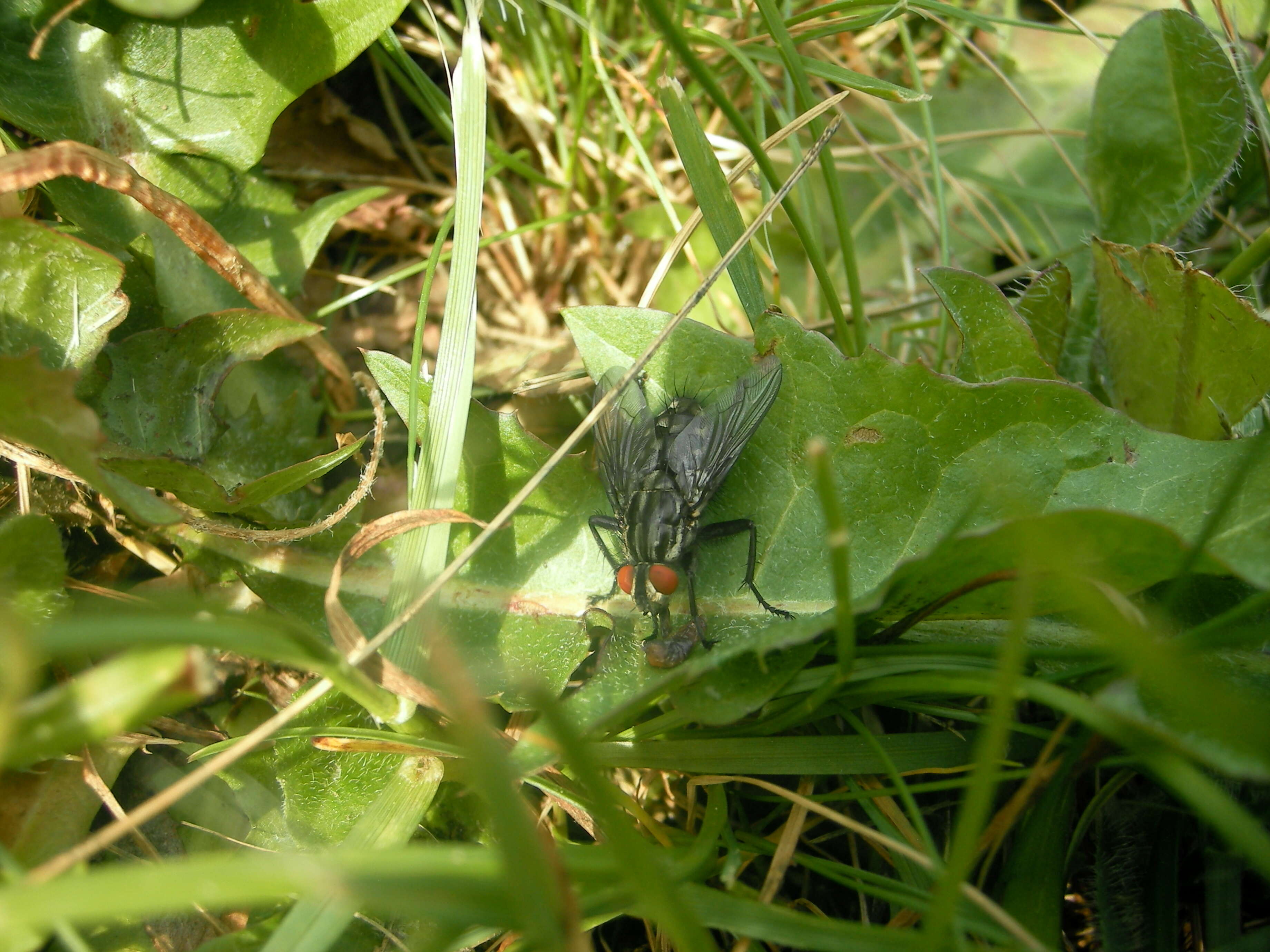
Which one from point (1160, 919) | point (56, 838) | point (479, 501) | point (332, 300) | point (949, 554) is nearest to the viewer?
point (949, 554)

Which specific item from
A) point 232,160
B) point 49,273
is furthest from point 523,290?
point 49,273

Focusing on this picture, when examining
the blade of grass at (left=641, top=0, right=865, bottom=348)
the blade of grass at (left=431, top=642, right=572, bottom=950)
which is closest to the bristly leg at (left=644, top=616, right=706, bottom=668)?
the blade of grass at (left=431, top=642, right=572, bottom=950)

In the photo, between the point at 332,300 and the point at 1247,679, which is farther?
the point at 332,300

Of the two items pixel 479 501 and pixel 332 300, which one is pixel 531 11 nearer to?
pixel 332 300

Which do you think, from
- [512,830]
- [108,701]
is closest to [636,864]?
A: [512,830]

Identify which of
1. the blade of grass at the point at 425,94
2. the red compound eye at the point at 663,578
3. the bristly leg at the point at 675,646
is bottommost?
the bristly leg at the point at 675,646

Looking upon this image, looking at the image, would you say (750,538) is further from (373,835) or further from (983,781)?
(373,835)

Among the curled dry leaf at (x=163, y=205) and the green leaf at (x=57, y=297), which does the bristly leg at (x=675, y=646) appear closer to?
the curled dry leaf at (x=163, y=205)

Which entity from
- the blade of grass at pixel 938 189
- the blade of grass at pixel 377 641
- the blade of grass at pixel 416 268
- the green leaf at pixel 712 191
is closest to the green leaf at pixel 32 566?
the blade of grass at pixel 377 641

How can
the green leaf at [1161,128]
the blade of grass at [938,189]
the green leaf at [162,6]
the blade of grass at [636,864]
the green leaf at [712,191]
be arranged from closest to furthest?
the blade of grass at [636,864] < the green leaf at [162,6] < the green leaf at [712,191] < the green leaf at [1161,128] < the blade of grass at [938,189]
